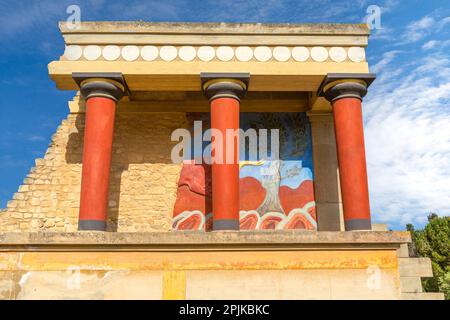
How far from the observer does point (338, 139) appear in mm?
9430

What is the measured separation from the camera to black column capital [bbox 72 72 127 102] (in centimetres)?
952

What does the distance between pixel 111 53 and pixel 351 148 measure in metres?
5.71

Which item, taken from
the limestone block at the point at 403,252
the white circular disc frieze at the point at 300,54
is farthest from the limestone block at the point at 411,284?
the white circular disc frieze at the point at 300,54

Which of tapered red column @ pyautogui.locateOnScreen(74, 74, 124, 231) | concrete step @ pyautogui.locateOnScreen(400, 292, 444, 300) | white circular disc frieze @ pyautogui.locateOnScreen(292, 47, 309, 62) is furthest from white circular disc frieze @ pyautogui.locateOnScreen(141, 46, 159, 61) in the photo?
concrete step @ pyautogui.locateOnScreen(400, 292, 444, 300)

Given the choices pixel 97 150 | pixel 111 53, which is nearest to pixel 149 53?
pixel 111 53

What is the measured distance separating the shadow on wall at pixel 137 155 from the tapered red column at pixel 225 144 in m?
2.70

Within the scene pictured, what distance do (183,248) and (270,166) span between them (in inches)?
243

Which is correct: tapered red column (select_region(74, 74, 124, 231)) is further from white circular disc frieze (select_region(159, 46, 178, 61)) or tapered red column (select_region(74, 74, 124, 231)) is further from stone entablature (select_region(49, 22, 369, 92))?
white circular disc frieze (select_region(159, 46, 178, 61))

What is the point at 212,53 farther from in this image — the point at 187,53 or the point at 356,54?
the point at 356,54

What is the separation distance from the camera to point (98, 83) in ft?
31.3

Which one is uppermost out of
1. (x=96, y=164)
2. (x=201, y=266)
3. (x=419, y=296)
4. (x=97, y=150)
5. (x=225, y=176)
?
(x=97, y=150)
